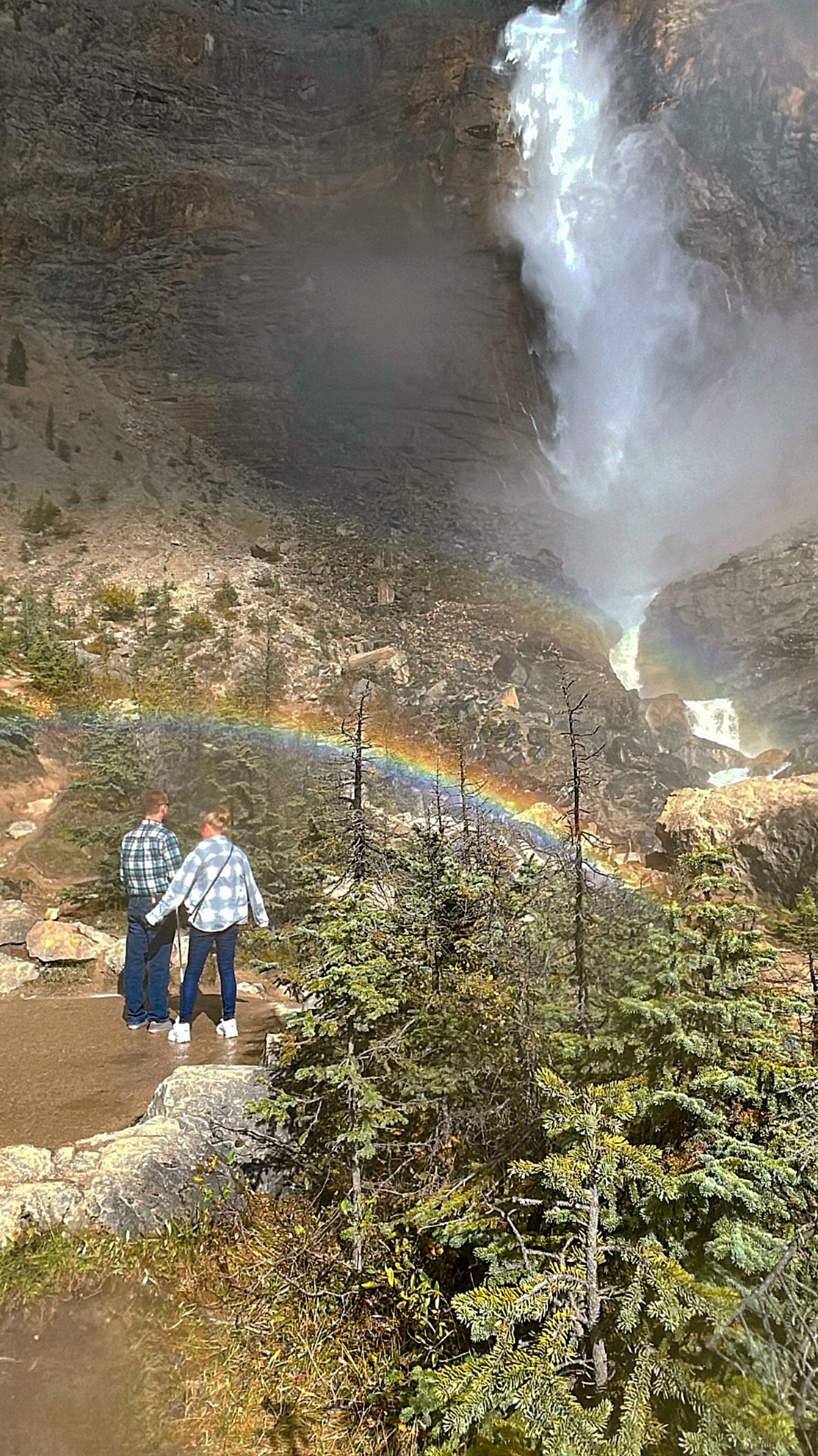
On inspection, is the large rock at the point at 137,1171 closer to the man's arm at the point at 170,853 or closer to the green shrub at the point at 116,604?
the man's arm at the point at 170,853

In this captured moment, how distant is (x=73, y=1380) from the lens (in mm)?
2523

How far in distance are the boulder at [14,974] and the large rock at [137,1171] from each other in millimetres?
2928

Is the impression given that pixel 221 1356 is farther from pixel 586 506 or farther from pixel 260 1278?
pixel 586 506

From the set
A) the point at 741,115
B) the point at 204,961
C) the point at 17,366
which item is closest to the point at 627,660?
the point at 17,366

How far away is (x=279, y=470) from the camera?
35219 millimetres

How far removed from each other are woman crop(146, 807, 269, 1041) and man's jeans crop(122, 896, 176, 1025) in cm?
29

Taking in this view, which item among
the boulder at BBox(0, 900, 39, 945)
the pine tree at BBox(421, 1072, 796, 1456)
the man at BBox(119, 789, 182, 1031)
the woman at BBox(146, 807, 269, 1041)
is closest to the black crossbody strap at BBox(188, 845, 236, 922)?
the woman at BBox(146, 807, 269, 1041)

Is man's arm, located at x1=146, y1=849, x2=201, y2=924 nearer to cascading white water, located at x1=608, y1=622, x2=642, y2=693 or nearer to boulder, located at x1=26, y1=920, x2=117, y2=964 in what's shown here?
boulder, located at x1=26, y1=920, x2=117, y2=964

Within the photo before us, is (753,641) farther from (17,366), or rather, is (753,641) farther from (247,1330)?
(247,1330)

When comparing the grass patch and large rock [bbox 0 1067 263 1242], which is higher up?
large rock [bbox 0 1067 263 1242]

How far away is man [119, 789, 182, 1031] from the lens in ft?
17.3

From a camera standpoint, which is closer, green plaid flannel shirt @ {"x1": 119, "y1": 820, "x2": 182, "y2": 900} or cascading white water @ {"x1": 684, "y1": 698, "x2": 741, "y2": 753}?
green plaid flannel shirt @ {"x1": 119, "y1": 820, "x2": 182, "y2": 900}

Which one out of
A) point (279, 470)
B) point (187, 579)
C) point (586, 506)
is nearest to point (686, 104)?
point (586, 506)

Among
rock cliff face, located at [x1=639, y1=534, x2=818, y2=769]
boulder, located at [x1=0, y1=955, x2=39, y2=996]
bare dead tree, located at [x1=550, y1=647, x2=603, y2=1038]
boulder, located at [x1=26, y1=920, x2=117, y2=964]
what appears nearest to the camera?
bare dead tree, located at [x1=550, y1=647, x2=603, y2=1038]
